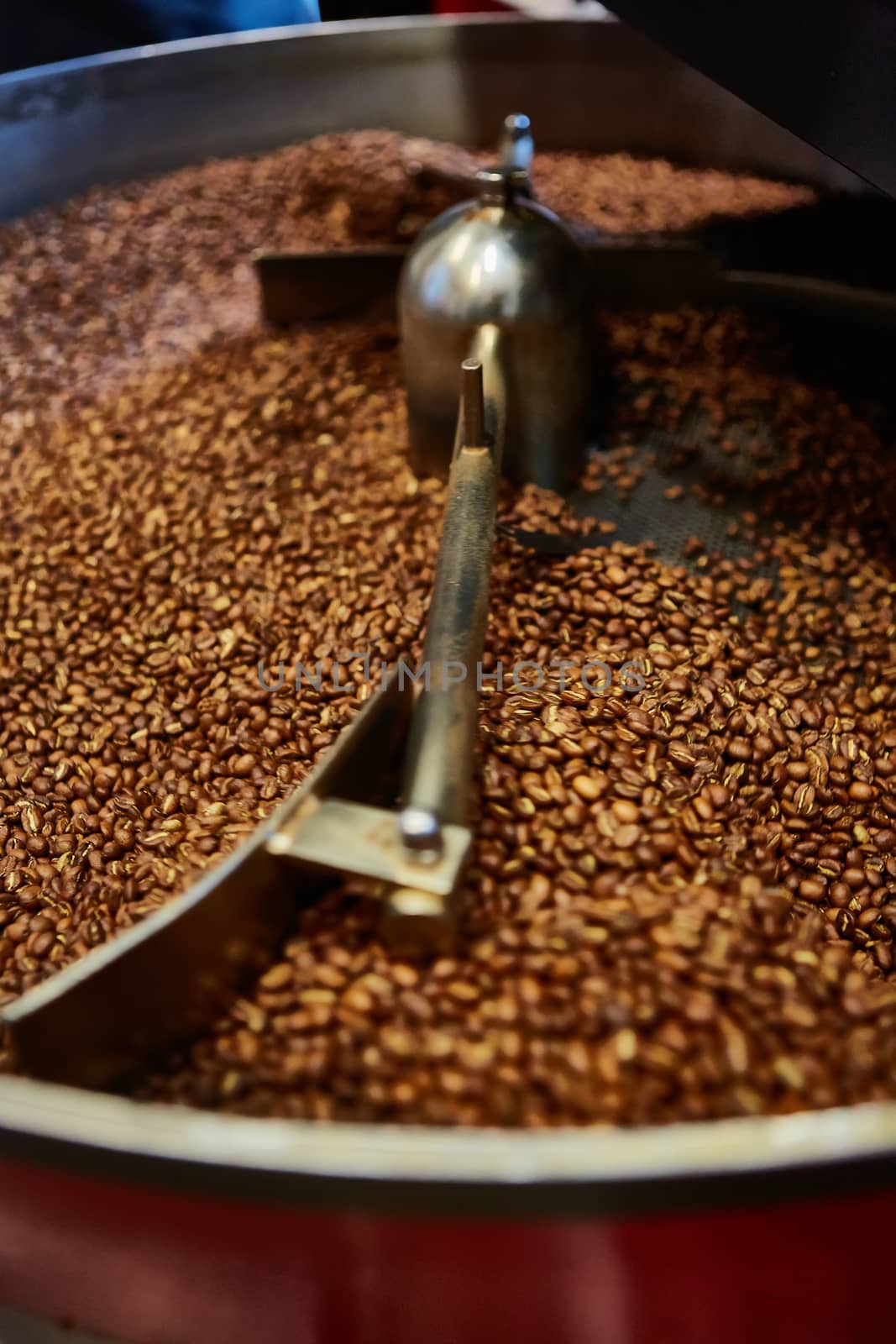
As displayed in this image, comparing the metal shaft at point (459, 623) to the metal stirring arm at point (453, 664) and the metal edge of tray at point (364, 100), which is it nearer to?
the metal stirring arm at point (453, 664)

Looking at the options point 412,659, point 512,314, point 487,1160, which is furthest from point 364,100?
point 487,1160

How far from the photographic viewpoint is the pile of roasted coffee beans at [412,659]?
2.33ft

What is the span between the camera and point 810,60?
124 centimetres

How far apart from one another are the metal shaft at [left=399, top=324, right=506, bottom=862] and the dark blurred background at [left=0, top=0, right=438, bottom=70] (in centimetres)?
184

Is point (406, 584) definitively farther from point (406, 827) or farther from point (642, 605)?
point (406, 827)

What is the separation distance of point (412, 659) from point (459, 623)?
362mm

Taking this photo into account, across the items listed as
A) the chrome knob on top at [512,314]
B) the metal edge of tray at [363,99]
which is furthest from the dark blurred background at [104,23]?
the chrome knob on top at [512,314]

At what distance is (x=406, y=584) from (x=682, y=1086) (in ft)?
2.87

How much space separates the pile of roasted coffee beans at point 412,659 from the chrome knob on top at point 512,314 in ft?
0.31

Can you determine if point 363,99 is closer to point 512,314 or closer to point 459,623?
point 512,314

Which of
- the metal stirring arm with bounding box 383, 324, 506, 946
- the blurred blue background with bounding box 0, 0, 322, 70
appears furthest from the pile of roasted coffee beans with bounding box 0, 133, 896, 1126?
the blurred blue background with bounding box 0, 0, 322, 70

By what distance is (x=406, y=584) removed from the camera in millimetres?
1408

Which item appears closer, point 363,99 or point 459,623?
point 459,623

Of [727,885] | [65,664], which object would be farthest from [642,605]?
[65,664]
